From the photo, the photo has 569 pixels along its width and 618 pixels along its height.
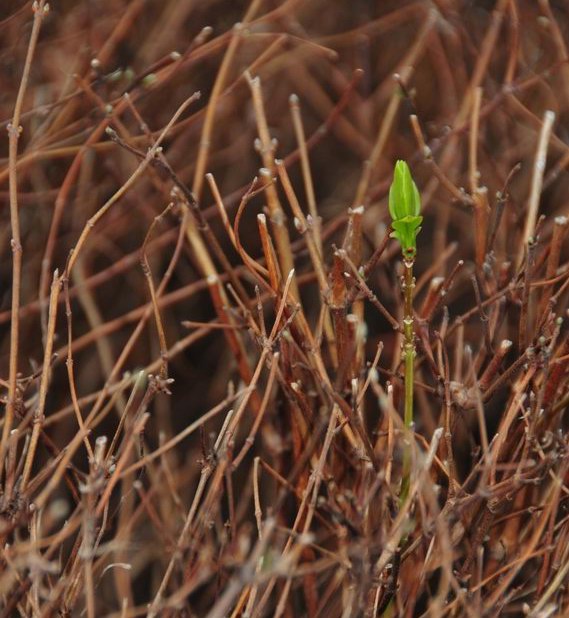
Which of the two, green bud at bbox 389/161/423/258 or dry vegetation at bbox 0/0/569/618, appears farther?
dry vegetation at bbox 0/0/569/618

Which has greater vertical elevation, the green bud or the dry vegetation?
the green bud

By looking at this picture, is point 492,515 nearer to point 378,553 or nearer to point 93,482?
point 378,553

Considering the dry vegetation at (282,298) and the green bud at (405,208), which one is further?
the dry vegetation at (282,298)

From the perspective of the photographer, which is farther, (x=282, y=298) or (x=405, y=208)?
(x=282, y=298)

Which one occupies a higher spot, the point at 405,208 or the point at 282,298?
the point at 405,208

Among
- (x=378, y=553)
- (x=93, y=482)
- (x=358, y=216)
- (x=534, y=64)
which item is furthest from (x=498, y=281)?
(x=534, y=64)
